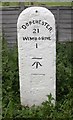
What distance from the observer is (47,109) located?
181 inches

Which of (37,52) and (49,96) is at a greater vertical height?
(37,52)

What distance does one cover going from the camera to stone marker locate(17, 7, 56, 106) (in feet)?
16.1

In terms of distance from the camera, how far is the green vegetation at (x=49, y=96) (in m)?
4.62

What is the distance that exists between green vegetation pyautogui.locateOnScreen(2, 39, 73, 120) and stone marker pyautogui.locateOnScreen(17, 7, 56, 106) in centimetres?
22

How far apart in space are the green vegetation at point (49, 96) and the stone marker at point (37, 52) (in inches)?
8.6

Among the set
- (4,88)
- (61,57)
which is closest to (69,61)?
(61,57)

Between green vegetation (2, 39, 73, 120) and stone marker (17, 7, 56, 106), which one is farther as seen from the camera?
stone marker (17, 7, 56, 106)

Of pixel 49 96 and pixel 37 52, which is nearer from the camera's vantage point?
pixel 49 96

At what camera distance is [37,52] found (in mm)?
4957

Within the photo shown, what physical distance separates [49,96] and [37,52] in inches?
22.6

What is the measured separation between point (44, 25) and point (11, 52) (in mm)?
1465

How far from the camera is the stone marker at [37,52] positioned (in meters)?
4.90

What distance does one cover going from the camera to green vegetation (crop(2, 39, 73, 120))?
15.2ft

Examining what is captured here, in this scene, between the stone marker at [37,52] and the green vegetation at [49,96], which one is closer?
the green vegetation at [49,96]
